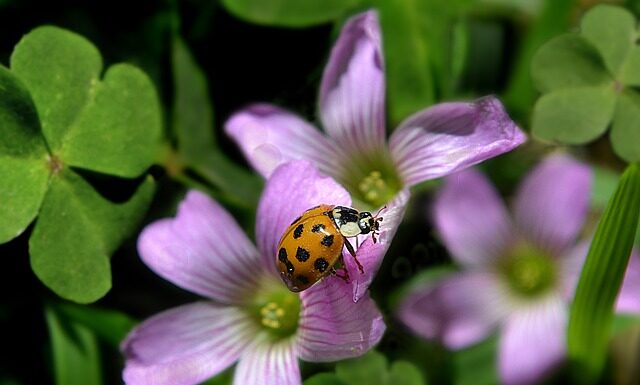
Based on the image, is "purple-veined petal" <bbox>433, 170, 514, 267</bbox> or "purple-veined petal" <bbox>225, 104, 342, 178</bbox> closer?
"purple-veined petal" <bbox>225, 104, 342, 178</bbox>

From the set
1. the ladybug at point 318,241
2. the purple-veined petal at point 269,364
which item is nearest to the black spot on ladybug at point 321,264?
the ladybug at point 318,241

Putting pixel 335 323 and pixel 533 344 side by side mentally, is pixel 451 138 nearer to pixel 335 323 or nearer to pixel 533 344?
pixel 335 323

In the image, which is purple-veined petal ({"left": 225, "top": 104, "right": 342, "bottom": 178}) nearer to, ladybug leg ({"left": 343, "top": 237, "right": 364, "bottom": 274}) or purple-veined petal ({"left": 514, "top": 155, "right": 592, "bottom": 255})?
ladybug leg ({"left": 343, "top": 237, "right": 364, "bottom": 274})

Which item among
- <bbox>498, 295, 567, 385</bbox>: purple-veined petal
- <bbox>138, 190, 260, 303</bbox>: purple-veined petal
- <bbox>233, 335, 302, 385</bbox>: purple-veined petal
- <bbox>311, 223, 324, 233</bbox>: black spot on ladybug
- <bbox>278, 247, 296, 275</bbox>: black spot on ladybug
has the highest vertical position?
<bbox>311, 223, 324, 233</bbox>: black spot on ladybug

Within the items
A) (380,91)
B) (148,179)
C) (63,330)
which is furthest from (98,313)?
(380,91)

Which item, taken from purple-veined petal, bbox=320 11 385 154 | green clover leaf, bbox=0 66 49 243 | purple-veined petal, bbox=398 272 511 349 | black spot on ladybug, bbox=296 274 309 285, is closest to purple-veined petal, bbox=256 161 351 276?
black spot on ladybug, bbox=296 274 309 285

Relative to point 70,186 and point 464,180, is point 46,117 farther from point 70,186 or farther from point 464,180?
point 464,180

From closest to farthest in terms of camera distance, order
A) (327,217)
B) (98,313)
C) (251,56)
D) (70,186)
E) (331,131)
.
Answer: (327,217)
(70,186)
(331,131)
(98,313)
(251,56)
